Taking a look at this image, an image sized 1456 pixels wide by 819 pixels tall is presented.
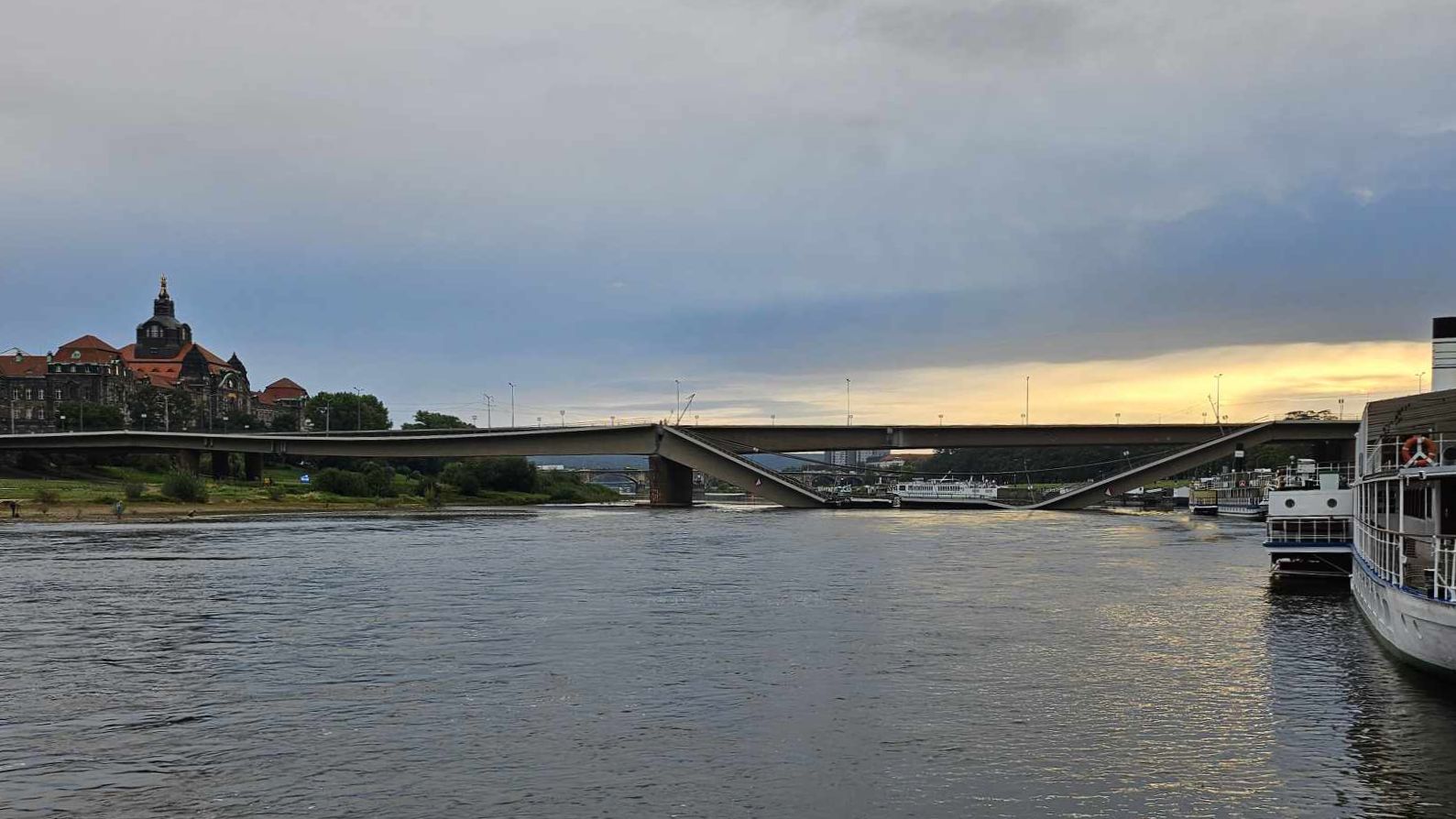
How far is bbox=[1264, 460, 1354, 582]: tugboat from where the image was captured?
58031mm

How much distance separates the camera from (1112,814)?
21125mm

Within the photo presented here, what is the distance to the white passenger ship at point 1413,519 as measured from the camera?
96.6 ft

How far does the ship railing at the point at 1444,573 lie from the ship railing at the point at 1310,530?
100ft

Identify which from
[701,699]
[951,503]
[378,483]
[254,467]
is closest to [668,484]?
[378,483]

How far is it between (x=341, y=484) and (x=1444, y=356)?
146 meters

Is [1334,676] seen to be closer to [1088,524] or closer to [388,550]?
[388,550]

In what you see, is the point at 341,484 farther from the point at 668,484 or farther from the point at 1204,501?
the point at 1204,501

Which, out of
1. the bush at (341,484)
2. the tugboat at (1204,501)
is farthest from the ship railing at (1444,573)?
the bush at (341,484)

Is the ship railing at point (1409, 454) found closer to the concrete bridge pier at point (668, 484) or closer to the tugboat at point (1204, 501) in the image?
the tugboat at point (1204, 501)

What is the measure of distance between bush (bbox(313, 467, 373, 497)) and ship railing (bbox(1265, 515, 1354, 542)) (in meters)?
132

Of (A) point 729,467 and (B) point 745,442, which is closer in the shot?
(A) point 729,467

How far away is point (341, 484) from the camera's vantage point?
166875mm

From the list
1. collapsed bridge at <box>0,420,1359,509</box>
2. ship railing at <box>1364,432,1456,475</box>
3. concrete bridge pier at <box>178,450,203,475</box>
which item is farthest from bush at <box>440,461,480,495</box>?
ship railing at <box>1364,432,1456,475</box>

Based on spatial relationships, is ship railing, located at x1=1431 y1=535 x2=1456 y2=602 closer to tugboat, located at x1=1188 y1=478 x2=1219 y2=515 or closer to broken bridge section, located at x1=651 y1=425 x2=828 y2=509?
broken bridge section, located at x1=651 y1=425 x2=828 y2=509
